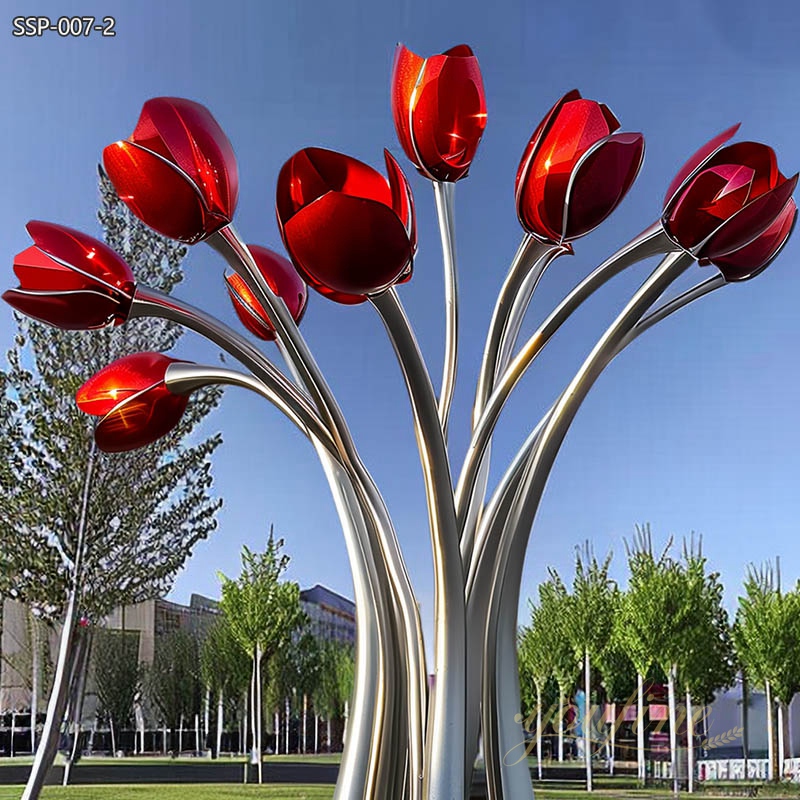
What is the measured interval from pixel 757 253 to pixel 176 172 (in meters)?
0.79

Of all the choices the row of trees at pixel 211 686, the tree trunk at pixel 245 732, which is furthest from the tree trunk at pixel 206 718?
the tree trunk at pixel 245 732

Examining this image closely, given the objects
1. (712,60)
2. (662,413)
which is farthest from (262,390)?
(712,60)

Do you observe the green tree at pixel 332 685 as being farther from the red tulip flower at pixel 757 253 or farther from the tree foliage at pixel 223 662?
the red tulip flower at pixel 757 253

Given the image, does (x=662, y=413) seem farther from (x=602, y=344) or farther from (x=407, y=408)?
(x=602, y=344)

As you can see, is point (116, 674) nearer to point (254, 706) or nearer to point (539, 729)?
point (254, 706)

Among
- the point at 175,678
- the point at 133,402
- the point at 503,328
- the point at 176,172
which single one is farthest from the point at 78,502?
the point at 176,172

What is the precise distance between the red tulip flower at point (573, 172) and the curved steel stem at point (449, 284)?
0.30 metres

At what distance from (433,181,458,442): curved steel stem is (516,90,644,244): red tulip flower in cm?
30

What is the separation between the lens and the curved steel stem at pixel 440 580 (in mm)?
1403

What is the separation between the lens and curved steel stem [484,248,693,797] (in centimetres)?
149

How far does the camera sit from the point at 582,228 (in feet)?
4.80

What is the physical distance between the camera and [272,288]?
1.89 metres

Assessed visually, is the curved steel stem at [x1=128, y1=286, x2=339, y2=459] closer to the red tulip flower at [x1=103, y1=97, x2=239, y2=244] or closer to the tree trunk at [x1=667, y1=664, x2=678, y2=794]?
the red tulip flower at [x1=103, y1=97, x2=239, y2=244]

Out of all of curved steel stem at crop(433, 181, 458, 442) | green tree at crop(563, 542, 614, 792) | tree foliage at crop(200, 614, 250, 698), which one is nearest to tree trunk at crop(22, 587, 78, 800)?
tree foliage at crop(200, 614, 250, 698)
